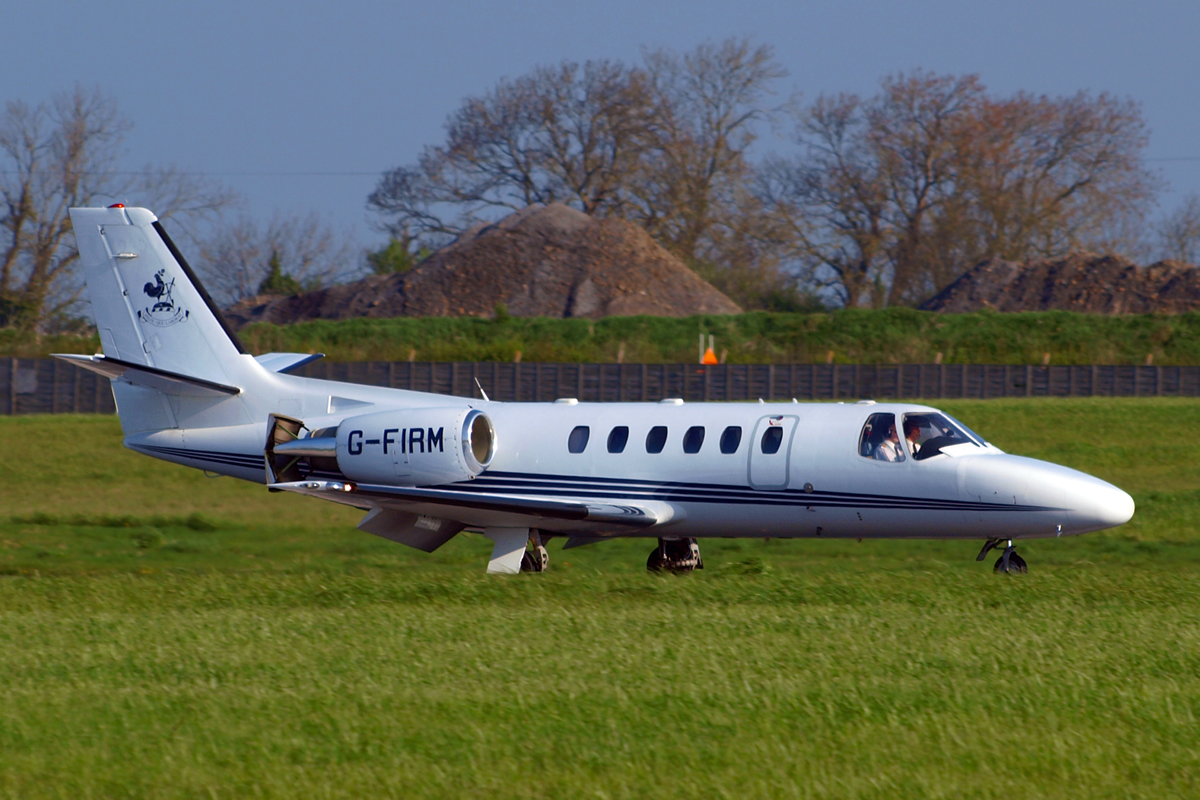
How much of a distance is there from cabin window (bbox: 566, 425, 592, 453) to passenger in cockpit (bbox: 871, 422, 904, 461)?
3883mm

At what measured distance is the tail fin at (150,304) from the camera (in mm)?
20188

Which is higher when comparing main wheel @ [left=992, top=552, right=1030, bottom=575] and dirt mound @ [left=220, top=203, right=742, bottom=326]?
dirt mound @ [left=220, top=203, right=742, bottom=326]

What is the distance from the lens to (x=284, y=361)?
70.1 ft

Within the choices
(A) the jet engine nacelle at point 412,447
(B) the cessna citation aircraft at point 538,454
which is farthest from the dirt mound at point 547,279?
(A) the jet engine nacelle at point 412,447

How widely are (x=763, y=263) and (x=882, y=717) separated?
76.7 m

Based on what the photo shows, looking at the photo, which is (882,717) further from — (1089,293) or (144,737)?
(1089,293)

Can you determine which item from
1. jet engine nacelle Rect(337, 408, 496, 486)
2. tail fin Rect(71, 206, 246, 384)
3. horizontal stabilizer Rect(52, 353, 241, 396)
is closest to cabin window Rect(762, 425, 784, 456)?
jet engine nacelle Rect(337, 408, 496, 486)

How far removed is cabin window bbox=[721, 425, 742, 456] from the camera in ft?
56.3

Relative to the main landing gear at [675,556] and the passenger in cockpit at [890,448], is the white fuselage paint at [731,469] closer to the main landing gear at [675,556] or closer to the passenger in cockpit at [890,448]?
the passenger in cockpit at [890,448]

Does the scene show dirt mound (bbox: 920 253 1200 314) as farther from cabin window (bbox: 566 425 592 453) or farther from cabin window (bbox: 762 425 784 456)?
cabin window (bbox: 762 425 784 456)

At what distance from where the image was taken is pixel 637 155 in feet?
279

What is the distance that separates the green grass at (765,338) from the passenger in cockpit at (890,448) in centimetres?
3774

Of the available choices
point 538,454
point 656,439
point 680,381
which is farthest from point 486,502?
point 680,381

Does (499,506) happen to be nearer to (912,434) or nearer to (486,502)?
(486,502)
